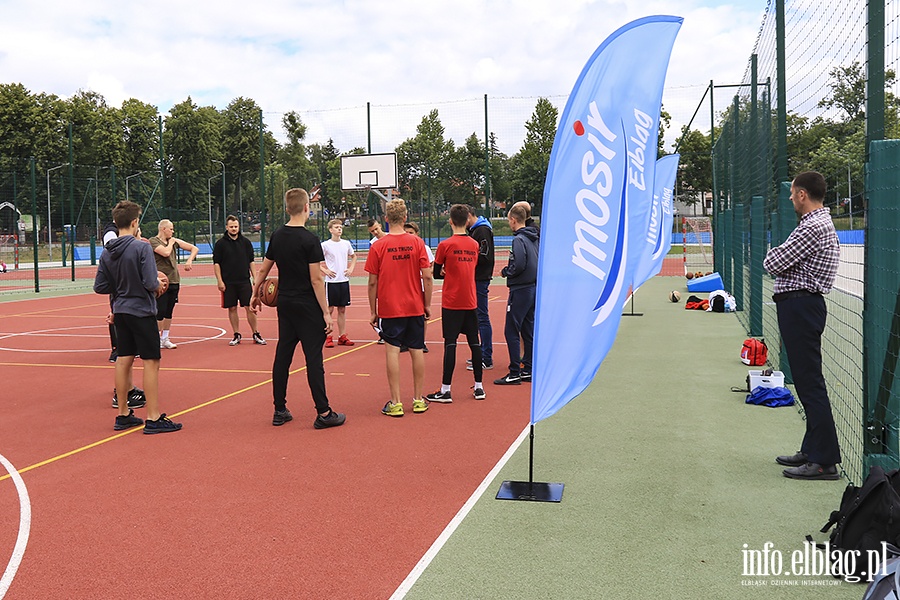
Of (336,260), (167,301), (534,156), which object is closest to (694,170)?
(534,156)

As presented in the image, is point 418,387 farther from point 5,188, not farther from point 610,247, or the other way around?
point 5,188

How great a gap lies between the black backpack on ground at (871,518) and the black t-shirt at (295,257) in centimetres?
436

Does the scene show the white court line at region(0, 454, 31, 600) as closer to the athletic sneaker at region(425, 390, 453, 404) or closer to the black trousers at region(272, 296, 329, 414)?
the black trousers at region(272, 296, 329, 414)

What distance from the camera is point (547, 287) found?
437 centimetres

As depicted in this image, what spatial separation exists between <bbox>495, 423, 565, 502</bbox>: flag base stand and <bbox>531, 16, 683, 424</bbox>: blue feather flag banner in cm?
46

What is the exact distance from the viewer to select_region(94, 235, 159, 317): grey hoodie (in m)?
6.39

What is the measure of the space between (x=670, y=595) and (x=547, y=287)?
5.63 feet

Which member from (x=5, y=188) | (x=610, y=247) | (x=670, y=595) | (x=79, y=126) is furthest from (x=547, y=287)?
(x=79, y=126)

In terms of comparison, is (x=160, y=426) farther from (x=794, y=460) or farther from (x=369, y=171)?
(x=369, y=171)

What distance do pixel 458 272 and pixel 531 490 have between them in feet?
10.1

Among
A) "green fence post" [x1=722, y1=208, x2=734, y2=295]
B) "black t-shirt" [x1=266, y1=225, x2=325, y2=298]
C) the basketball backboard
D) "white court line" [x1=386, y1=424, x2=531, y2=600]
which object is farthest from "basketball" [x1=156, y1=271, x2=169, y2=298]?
the basketball backboard

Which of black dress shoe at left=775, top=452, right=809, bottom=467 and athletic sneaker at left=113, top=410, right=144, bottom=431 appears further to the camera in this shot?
athletic sneaker at left=113, top=410, right=144, bottom=431

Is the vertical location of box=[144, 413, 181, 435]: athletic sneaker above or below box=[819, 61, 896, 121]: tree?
below
